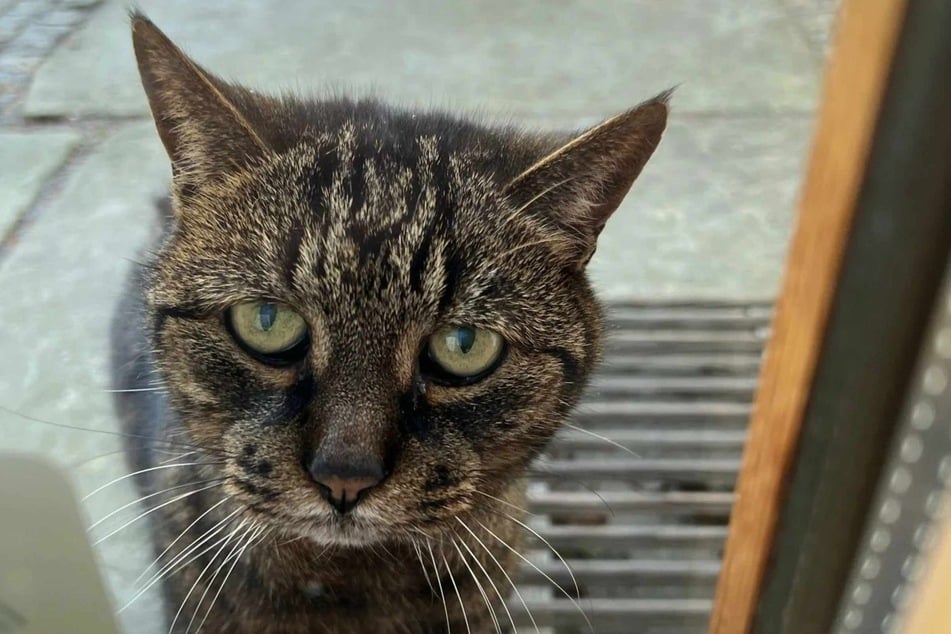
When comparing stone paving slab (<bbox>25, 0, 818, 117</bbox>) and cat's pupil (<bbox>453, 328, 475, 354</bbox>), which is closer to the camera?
cat's pupil (<bbox>453, 328, 475, 354</bbox>)

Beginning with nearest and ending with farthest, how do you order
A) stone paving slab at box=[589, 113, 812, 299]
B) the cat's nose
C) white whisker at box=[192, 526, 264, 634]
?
the cat's nose, white whisker at box=[192, 526, 264, 634], stone paving slab at box=[589, 113, 812, 299]

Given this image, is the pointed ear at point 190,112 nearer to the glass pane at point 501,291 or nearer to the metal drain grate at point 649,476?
the glass pane at point 501,291

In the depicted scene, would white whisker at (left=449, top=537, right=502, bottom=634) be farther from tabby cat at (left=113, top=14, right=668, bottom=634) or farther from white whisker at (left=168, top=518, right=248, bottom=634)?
white whisker at (left=168, top=518, right=248, bottom=634)

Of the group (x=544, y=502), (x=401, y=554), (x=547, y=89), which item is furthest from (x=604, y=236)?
(x=401, y=554)

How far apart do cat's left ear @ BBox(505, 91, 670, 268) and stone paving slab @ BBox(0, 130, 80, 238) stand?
2.67 ft

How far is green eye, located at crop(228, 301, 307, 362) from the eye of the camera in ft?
2.36

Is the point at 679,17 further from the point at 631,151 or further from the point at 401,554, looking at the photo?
the point at 401,554

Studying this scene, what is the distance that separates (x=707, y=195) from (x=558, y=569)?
724 millimetres

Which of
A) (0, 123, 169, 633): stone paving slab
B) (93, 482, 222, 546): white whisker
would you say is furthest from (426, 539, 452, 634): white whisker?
(0, 123, 169, 633): stone paving slab

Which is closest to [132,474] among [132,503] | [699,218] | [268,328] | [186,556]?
[132,503]

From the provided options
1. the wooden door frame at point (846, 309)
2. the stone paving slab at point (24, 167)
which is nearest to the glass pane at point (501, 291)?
the stone paving slab at point (24, 167)

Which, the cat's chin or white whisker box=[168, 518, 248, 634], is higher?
the cat's chin

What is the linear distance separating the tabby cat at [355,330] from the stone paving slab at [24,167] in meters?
0.52

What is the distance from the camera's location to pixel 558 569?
3.58 feet
